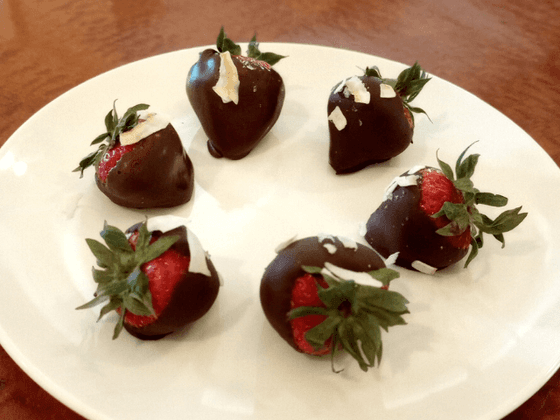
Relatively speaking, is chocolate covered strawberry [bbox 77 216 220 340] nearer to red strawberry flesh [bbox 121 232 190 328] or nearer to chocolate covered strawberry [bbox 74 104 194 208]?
red strawberry flesh [bbox 121 232 190 328]

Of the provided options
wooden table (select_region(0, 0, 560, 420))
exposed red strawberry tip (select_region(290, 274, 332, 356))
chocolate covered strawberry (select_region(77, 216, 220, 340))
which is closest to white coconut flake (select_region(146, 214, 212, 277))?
chocolate covered strawberry (select_region(77, 216, 220, 340))

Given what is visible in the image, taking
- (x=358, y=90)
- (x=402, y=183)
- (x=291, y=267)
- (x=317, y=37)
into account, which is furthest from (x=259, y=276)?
(x=317, y=37)

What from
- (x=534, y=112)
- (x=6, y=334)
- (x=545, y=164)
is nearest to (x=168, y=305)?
(x=6, y=334)

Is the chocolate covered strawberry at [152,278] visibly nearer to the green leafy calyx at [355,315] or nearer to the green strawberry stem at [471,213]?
the green leafy calyx at [355,315]

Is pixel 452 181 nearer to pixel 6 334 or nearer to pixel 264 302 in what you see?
pixel 264 302

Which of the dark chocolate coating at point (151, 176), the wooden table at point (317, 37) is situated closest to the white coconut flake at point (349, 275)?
the dark chocolate coating at point (151, 176)

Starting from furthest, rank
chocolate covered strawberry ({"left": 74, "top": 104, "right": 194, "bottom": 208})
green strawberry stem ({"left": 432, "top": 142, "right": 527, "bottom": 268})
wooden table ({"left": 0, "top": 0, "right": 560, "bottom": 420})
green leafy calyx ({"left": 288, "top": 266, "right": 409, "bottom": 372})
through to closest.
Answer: wooden table ({"left": 0, "top": 0, "right": 560, "bottom": 420})
chocolate covered strawberry ({"left": 74, "top": 104, "right": 194, "bottom": 208})
green strawberry stem ({"left": 432, "top": 142, "right": 527, "bottom": 268})
green leafy calyx ({"left": 288, "top": 266, "right": 409, "bottom": 372})
